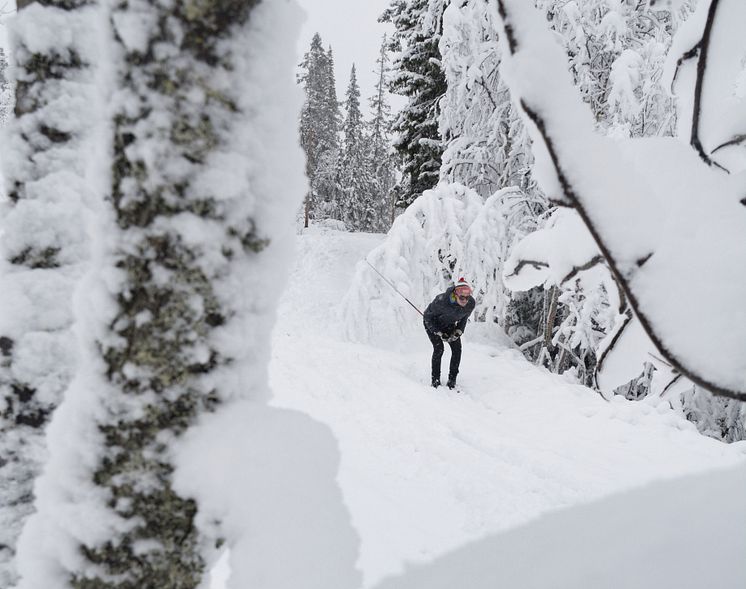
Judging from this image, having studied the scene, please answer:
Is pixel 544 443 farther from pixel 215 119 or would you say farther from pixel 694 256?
pixel 215 119

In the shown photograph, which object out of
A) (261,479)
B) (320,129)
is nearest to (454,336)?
(261,479)

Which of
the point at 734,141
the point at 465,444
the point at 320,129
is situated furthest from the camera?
the point at 320,129

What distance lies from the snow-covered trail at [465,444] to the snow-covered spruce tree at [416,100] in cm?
725

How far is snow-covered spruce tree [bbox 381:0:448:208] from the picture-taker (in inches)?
530

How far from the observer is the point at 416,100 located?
556 inches

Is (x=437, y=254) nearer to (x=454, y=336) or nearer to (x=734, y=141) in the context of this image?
(x=454, y=336)

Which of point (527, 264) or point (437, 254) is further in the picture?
point (437, 254)

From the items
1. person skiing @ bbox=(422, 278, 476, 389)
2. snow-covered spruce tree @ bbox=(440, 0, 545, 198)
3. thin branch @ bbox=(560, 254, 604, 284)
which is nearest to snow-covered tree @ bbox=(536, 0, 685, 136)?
snow-covered spruce tree @ bbox=(440, 0, 545, 198)

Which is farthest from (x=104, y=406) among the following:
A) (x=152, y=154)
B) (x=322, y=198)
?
(x=322, y=198)

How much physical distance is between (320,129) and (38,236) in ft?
115

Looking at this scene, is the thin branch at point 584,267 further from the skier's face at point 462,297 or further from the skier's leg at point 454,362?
the skier's leg at point 454,362

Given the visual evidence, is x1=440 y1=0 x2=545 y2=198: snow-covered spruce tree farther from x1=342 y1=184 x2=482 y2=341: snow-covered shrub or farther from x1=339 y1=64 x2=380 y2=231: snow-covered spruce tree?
x1=339 y1=64 x2=380 y2=231: snow-covered spruce tree

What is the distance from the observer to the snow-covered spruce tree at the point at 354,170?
34281 millimetres

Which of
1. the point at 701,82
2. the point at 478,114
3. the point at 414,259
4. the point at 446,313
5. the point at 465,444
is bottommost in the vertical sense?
the point at 465,444
